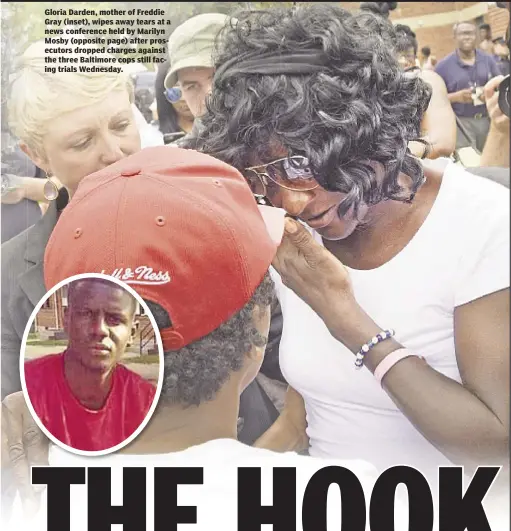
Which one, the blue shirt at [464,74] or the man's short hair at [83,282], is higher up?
the blue shirt at [464,74]

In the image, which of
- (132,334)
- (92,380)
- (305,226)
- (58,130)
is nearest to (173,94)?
(58,130)

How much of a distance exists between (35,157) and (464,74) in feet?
2.82

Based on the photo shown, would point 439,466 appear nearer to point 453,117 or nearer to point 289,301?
point 289,301

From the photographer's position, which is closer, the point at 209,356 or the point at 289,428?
the point at 209,356

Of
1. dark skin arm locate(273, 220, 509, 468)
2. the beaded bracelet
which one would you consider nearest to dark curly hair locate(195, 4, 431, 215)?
dark skin arm locate(273, 220, 509, 468)

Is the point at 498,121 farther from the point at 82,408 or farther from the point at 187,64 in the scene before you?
the point at 82,408

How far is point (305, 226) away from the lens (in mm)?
1466

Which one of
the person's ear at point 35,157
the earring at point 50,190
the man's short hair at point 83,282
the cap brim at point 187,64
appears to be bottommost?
the man's short hair at point 83,282

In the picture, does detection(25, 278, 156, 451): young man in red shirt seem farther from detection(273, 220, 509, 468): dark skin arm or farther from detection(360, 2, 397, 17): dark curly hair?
detection(360, 2, 397, 17): dark curly hair

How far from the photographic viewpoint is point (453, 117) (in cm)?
149

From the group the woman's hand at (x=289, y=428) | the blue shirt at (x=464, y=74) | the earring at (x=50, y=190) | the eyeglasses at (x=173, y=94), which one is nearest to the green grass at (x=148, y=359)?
the woman's hand at (x=289, y=428)

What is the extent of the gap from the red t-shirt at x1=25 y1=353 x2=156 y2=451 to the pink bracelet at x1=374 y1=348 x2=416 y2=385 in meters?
0.44

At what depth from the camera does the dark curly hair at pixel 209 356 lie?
1.39 m

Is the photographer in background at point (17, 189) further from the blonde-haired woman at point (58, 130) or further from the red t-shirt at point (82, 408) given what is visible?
the red t-shirt at point (82, 408)
